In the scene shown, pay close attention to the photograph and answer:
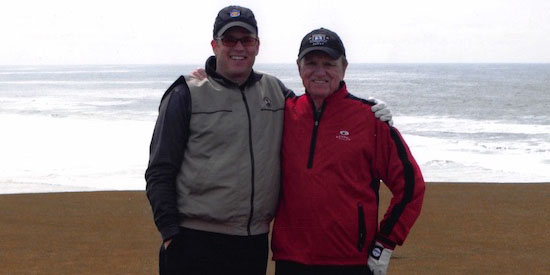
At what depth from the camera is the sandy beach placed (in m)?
7.12

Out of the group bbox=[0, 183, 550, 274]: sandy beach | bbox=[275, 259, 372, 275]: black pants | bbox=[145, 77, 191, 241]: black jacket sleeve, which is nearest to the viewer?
bbox=[145, 77, 191, 241]: black jacket sleeve

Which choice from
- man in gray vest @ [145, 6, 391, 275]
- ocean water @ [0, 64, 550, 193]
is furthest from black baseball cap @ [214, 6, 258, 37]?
ocean water @ [0, 64, 550, 193]

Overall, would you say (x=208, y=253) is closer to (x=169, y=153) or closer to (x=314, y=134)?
(x=169, y=153)

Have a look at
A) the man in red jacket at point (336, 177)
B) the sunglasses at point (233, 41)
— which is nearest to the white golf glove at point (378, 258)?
the man in red jacket at point (336, 177)

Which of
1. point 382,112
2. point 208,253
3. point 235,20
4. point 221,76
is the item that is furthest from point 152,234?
point 382,112

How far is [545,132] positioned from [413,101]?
22458 millimetres

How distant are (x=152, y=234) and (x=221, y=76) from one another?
4821 mm

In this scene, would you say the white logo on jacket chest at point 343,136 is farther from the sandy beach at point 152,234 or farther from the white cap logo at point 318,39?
the sandy beach at point 152,234

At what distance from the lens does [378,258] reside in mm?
3752

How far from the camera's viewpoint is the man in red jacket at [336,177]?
3.68 metres

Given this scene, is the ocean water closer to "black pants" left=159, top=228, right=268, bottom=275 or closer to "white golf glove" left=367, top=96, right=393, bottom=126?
"black pants" left=159, top=228, right=268, bottom=275

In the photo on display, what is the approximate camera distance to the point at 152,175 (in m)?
3.73

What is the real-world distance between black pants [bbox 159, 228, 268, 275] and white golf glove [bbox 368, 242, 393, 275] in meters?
0.49

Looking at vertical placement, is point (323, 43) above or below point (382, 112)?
above
